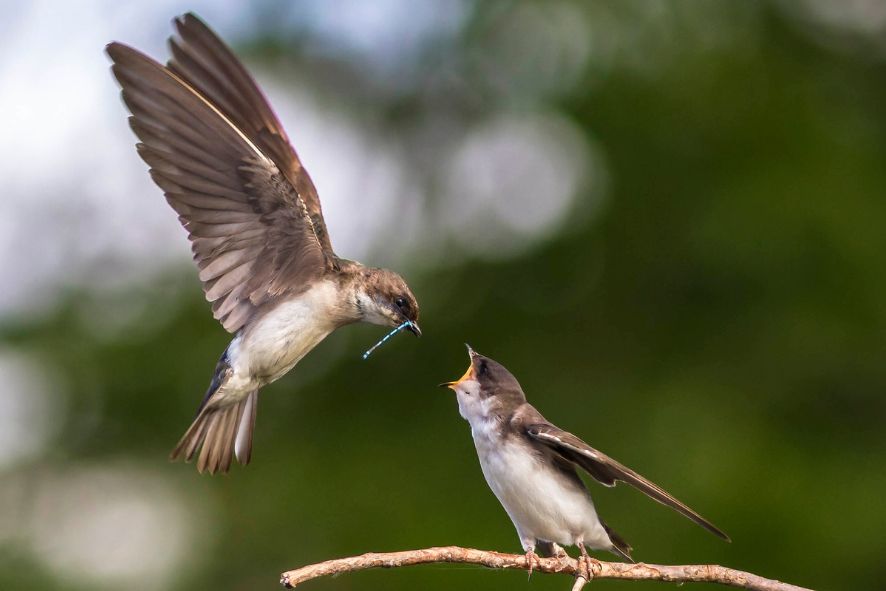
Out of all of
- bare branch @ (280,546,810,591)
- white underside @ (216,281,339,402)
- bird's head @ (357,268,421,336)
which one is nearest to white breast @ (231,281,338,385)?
white underside @ (216,281,339,402)

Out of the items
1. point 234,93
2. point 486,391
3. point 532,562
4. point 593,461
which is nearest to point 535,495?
point 593,461

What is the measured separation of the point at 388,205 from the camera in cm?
1177

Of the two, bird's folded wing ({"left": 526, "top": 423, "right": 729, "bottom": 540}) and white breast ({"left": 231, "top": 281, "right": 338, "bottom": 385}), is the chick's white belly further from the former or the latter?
white breast ({"left": 231, "top": 281, "right": 338, "bottom": 385})

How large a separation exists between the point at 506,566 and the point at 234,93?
1593 mm

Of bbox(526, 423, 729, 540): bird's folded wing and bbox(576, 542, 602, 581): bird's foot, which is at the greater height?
bbox(526, 423, 729, 540): bird's folded wing

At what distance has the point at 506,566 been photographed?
2645 millimetres

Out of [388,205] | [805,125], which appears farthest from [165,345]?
[805,125]

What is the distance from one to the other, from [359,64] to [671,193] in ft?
11.7

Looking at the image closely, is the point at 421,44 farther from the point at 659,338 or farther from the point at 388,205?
the point at 659,338

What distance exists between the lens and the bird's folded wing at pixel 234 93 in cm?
315

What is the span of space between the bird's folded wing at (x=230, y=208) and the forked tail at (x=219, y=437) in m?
0.29

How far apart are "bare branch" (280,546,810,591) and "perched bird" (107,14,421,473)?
85 cm

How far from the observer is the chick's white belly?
3.39 metres

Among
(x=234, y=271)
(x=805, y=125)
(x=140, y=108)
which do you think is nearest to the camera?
(x=140, y=108)
